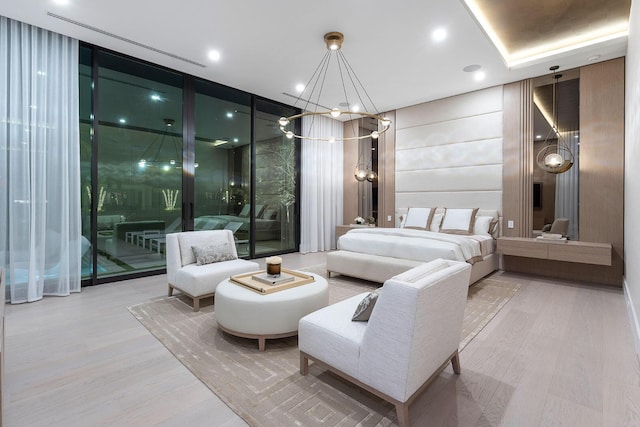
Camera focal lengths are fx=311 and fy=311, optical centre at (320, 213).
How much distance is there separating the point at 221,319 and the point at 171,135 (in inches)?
135

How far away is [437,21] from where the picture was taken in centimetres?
335

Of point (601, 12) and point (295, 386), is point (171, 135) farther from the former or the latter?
point (601, 12)

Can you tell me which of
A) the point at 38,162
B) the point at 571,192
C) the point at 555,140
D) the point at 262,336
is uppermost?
the point at 555,140

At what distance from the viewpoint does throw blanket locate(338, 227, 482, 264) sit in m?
3.73

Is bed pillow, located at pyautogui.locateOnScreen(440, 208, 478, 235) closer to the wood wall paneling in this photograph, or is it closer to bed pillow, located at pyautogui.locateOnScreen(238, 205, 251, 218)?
the wood wall paneling

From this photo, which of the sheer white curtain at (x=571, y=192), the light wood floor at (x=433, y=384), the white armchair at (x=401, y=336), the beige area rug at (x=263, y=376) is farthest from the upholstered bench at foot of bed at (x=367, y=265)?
the sheer white curtain at (x=571, y=192)

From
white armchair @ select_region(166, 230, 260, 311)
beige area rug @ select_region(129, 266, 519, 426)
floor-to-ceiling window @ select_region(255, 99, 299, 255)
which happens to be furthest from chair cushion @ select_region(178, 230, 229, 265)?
floor-to-ceiling window @ select_region(255, 99, 299, 255)

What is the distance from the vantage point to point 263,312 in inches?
91.2

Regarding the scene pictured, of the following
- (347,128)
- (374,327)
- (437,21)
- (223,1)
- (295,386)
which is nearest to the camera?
(374,327)

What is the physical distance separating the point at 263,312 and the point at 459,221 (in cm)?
384

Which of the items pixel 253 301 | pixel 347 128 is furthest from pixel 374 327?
pixel 347 128

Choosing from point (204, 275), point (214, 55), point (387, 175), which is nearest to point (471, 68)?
point (387, 175)

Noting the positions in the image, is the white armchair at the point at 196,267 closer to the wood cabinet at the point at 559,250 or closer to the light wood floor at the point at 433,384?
the light wood floor at the point at 433,384

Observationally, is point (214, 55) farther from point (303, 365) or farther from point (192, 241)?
point (303, 365)
